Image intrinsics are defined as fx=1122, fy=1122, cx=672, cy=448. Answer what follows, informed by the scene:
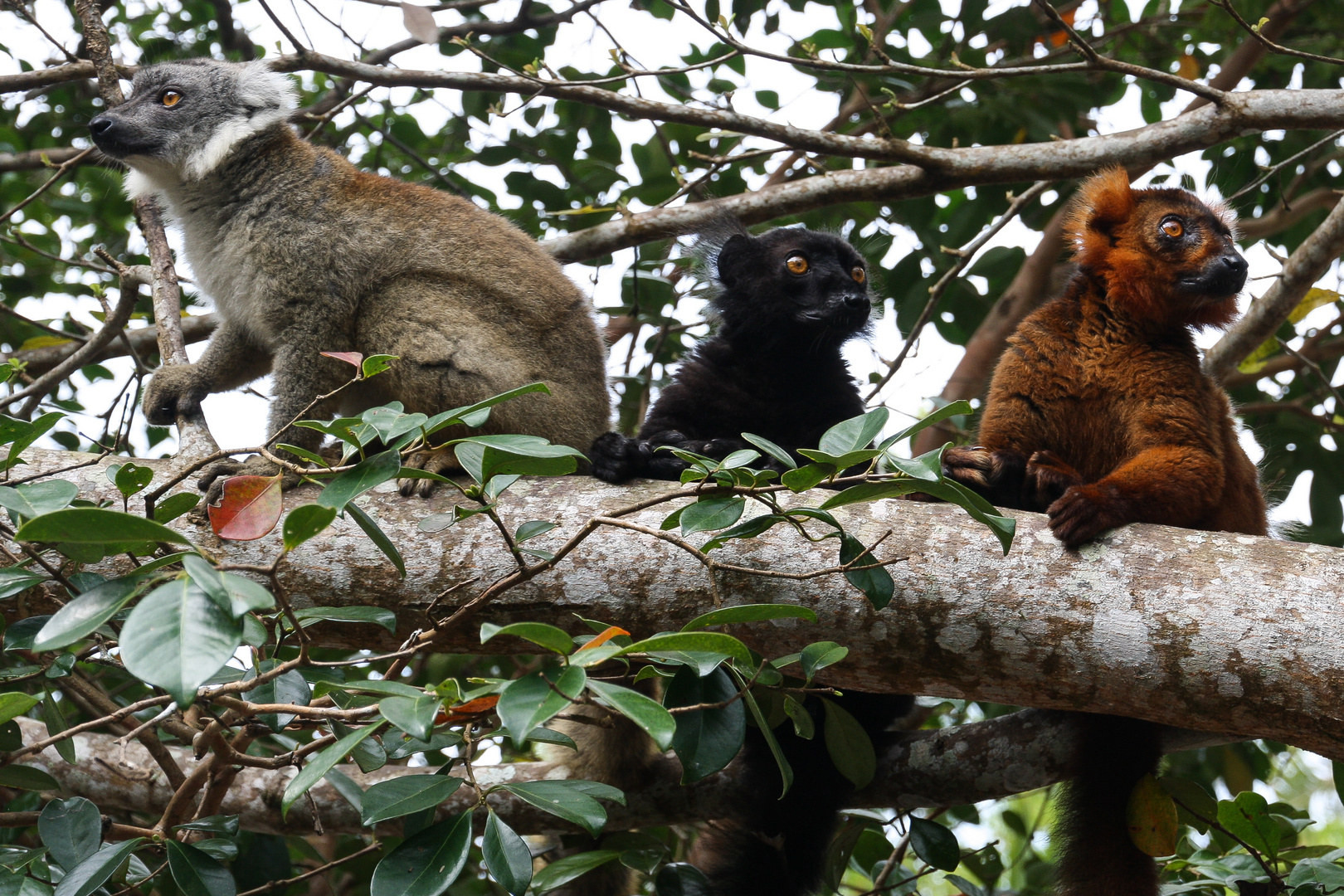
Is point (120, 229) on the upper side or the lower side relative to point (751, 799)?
upper

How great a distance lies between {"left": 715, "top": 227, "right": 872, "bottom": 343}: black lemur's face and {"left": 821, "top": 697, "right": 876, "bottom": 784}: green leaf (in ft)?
5.97

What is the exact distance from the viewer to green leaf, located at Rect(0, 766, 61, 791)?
2754 mm

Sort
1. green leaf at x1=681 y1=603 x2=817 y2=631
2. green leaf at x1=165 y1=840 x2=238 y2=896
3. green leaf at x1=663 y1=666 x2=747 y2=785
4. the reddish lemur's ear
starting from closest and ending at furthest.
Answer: green leaf at x1=681 y1=603 x2=817 y2=631 → green leaf at x1=663 y1=666 x2=747 y2=785 → green leaf at x1=165 y1=840 x2=238 y2=896 → the reddish lemur's ear

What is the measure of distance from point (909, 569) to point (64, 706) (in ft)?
14.0

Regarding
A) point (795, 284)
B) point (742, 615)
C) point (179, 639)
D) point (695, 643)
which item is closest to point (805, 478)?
point (742, 615)

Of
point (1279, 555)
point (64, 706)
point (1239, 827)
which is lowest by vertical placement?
point (64, 706)

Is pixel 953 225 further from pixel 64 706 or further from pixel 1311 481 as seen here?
pixel 64 706

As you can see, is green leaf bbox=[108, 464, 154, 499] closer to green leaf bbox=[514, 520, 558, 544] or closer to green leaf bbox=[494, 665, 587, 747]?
green leaf bbox=[514, 520, 558, 544]

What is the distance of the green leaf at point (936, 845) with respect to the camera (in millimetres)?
3355

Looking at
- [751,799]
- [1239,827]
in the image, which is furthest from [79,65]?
[1239,827]

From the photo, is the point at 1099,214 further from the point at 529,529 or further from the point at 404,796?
the point at 404,796

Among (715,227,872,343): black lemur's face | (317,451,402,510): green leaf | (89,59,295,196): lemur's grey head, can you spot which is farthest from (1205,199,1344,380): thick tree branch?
(89,59,295,196): lemur's grey head

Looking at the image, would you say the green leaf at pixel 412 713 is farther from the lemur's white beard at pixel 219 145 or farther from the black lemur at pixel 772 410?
the lemur's white beard at pixel 219 145

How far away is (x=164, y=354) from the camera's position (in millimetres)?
3939
